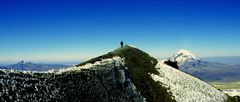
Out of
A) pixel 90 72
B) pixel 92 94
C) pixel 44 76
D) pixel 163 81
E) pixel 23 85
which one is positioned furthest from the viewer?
pixel 163 81

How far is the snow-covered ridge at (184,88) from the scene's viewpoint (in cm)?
7969

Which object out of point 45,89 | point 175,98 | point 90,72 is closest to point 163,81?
point 175,98

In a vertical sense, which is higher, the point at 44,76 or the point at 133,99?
the point at 44,76

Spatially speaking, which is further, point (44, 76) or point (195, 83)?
point (195, 83)

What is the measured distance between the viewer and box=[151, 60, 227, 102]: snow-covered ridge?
261ft

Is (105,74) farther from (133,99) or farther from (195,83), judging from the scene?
(195,83)

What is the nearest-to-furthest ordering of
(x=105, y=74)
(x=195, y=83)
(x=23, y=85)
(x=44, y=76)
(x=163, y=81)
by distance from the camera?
(x=23, y=85), (x=44, y=76), (x=105, y=74), (x=163, y=81), (x=195, y=83)

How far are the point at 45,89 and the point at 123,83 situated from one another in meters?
23.6

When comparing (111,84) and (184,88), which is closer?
(111,84)

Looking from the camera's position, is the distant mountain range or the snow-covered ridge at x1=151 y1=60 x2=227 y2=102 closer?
the distant mountain range

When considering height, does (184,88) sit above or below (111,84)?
below

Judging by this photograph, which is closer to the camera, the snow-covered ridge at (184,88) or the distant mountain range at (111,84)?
the distant mountain range at (111,84)

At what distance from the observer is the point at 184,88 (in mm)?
83938

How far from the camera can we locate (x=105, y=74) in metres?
61.5
